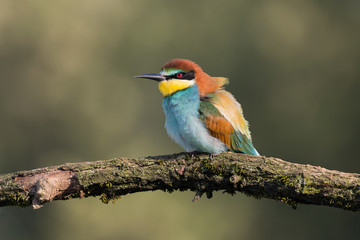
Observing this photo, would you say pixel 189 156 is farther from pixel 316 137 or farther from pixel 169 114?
pixel 316 137

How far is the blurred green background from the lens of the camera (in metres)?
8.52

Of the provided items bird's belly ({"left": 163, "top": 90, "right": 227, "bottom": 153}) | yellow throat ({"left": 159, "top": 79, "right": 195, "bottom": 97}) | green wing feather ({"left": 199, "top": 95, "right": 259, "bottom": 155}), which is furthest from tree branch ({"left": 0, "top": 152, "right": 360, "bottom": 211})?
yellow throat ({"left": 159, "top": 79, "right": 195, "bottom": 97})

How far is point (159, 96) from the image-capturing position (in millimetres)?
12047

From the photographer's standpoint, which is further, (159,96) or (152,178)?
(159,96)

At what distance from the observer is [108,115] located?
452 inches

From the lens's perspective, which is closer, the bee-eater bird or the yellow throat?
the bee-eater bird

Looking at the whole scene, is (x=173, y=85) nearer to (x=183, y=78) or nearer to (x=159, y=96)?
(x=183, y=78)

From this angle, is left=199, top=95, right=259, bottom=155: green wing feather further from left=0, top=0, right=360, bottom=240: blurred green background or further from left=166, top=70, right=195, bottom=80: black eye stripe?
left=0, top=0, right=360, bottom=240: blurred green background

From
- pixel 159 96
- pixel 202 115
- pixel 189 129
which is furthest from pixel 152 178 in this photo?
pixel 159 96

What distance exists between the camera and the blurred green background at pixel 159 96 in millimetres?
8516

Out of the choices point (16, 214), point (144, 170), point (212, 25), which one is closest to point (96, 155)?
point (16, 214)

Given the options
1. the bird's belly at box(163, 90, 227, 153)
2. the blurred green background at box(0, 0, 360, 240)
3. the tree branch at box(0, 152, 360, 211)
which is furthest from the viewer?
the blurred green background at box(0, 0, 360, 240)

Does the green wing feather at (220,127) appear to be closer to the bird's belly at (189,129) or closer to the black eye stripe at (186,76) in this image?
the bird's belly at (189,129)

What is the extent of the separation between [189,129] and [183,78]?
21.8 inches
